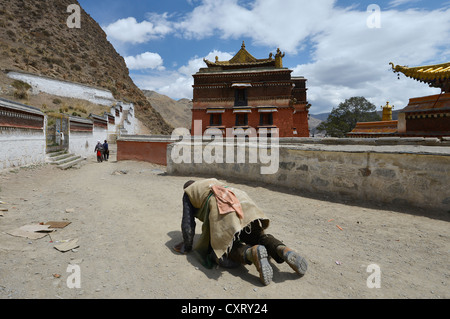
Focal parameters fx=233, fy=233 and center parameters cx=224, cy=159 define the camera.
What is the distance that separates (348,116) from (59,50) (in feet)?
145

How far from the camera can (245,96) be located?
22.7 meters

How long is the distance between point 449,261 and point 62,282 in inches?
190

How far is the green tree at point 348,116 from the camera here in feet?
101

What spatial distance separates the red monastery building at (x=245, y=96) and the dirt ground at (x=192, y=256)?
17.3m

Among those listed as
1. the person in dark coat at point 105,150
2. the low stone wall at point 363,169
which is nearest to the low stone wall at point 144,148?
the person in dark coat at point 105,150

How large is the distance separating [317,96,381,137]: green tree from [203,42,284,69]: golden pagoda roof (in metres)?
13.7

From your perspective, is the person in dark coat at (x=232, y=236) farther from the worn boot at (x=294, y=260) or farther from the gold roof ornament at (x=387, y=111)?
the gold roof ornament at (x=387, y=111)

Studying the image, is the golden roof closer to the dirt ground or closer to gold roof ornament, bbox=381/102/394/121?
the dirt ground

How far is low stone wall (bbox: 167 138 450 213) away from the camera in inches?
183

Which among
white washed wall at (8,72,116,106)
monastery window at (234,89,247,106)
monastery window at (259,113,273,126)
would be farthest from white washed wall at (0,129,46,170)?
white washed wall at (8,72,116,106)

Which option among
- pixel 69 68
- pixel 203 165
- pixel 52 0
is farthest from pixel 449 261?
pixel 52 0

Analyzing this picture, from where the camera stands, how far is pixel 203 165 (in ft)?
28.8

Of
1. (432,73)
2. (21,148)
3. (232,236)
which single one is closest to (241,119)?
(432,73)
